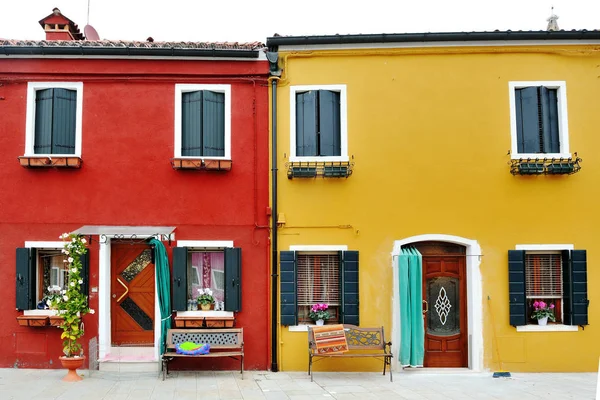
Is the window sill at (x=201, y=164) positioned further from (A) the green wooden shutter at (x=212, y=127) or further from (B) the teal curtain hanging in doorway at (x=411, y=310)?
(B) the teal curtain hanging in doorway at (x=411, y=310)

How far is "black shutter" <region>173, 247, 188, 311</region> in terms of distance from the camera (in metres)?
9.82

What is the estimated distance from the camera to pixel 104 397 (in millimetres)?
8016

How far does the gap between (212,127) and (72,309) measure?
A: 410 cm

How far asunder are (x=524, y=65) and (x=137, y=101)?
749cm

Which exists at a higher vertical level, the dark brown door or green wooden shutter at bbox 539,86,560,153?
green wooden shutter at bbox 539,86,560,153

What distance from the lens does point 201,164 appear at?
9891 mm

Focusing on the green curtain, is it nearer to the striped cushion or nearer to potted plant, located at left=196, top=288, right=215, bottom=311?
potted plant, located at left=196, top=288, right=215, bottom=311

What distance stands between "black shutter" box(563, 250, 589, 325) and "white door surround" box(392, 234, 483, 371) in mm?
1688

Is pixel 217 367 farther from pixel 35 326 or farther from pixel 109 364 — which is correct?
pixel 35 326

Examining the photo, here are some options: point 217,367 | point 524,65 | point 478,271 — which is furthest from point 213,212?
point 524,65

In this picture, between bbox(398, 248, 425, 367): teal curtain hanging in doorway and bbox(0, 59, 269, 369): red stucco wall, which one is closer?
bbox(398, 248, 425, 367): teal curtain hanging in doorway

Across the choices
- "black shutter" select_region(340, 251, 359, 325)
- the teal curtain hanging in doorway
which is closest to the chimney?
"black shutter" select_region(340, 251, 359, 325)

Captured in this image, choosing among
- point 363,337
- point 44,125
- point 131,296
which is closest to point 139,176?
point 44,125

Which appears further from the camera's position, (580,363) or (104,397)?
(580,363)
